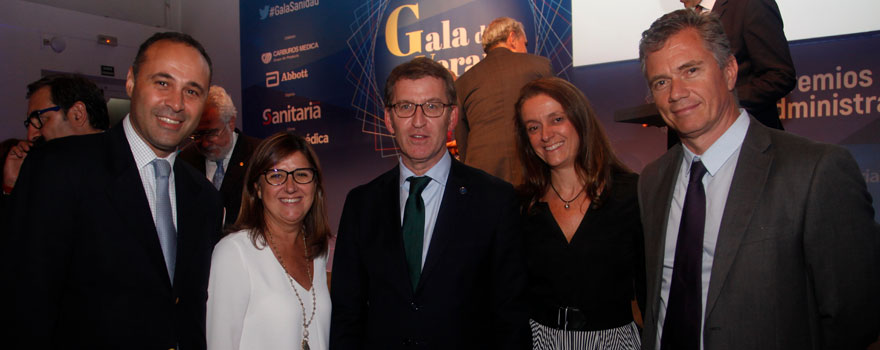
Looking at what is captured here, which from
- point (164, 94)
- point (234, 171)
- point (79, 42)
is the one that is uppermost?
point (79, 42)

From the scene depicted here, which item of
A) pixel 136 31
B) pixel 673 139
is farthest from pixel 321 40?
pixel 673 139

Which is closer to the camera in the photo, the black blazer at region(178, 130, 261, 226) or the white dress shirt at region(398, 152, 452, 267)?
the white dress shirt at region(398, 152, 452, 267)

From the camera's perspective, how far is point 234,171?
3.67 meters

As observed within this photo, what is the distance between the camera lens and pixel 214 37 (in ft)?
27.0

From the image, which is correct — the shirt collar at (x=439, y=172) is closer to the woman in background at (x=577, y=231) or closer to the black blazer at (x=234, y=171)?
the woman in background at (x=577, y=231)

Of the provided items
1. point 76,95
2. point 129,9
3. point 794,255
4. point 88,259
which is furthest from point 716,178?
point 129,9

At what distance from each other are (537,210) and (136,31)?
26.6ft

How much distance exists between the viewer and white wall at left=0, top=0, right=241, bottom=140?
6.57 metres

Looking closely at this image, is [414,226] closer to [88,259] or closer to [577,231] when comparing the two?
[577,231]

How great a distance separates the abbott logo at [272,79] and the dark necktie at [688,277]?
684cm

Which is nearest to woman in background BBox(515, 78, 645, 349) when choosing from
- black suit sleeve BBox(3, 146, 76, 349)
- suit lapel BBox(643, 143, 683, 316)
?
suit lapel BBox(643, 143, 683, 316)

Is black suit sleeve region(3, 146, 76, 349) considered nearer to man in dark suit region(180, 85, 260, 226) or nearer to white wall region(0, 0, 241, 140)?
man in dark suit region(180, 85, 260, 226)

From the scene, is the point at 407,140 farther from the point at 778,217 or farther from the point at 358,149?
the point at 358,149

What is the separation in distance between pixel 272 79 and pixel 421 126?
6310mm
